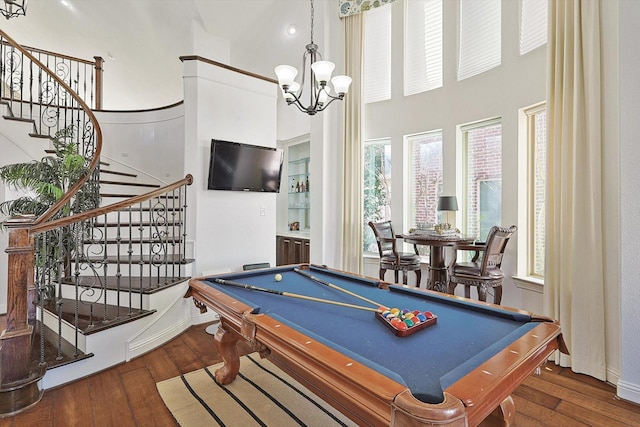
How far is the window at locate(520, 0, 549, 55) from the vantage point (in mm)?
3148

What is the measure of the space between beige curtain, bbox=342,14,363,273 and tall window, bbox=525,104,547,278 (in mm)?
2039

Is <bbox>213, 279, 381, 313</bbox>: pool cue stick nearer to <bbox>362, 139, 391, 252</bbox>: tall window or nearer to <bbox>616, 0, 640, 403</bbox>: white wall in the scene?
<bbox>616, 0, 640, 403</bbox>: white wall

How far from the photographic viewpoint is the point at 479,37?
3.79 m

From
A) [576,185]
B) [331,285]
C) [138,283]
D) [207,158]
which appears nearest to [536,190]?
[576,185]

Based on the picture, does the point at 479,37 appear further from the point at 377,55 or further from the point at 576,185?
the point at 576,185

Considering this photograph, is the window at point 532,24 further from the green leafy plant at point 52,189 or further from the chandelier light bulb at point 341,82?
the green leafy plant at point 52,189

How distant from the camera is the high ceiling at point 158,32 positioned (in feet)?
14.8

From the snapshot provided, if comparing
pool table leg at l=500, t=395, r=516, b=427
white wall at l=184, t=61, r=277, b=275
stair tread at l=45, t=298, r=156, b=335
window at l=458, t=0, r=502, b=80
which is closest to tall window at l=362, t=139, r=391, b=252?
window at l=458, t=0, r=502, b=80

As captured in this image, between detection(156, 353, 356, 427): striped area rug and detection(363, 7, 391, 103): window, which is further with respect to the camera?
detection(363, 7, 391, 103): window

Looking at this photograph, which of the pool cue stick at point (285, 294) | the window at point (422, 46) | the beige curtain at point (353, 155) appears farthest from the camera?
the beige curtain at point (353, 155)

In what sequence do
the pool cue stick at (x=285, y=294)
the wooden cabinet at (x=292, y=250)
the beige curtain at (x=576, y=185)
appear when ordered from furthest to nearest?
the wooden cabinet at (x=292, y=250) < the beige curtain at (x=576, y=185) < the pool cue stick at (x=285, y=294)

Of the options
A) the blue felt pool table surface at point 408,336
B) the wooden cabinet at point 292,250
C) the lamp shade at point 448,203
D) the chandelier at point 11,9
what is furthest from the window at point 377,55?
the chandelier at point 11,9

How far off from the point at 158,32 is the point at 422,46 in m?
4.37

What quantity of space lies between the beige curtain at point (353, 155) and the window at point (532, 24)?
6.52 ft
